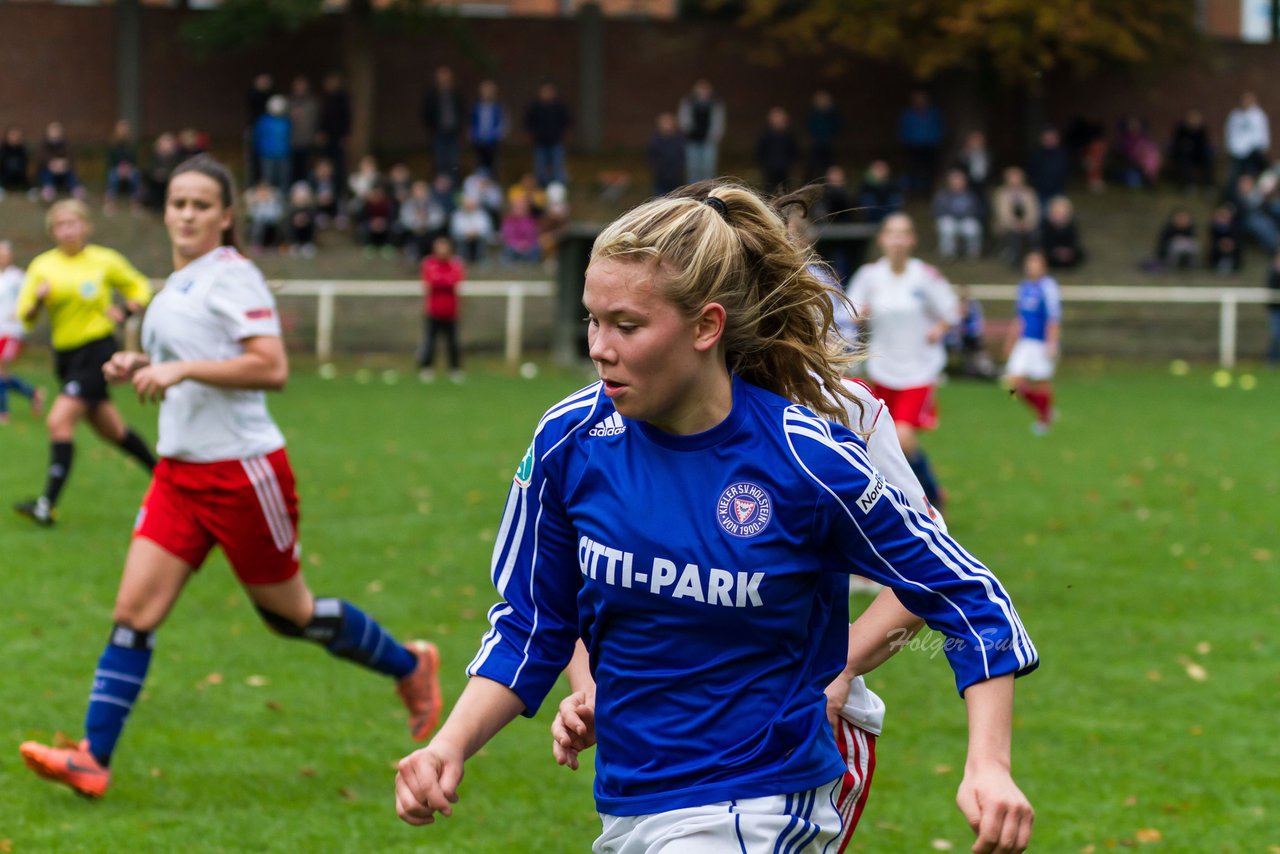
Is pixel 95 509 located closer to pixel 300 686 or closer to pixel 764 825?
pixel 300 686

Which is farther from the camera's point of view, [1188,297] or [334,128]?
[334,128]

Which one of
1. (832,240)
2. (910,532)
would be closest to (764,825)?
(910,532)

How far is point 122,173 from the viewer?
30766mm

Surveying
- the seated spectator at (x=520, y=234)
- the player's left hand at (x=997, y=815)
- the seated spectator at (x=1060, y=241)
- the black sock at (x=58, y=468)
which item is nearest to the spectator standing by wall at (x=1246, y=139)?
the seated spectator at (x=1060, y=241)

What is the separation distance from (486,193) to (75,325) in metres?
18.5

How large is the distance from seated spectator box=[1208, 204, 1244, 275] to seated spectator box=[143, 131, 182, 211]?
17947 millimetres

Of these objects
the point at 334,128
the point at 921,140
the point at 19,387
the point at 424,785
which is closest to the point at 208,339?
the point at 424,785

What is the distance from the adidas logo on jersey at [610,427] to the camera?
10.4 ft

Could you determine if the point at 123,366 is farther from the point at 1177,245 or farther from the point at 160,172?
the point at 1177,245

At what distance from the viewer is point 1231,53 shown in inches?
1521

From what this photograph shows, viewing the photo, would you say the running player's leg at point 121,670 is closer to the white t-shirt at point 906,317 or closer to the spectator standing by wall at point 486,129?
the white t-shirt at point 906,317

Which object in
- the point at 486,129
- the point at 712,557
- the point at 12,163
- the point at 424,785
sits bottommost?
the point at 424,785

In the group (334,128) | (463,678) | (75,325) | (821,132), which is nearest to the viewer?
(463,678)

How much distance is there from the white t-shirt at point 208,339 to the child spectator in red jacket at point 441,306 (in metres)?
18.3
